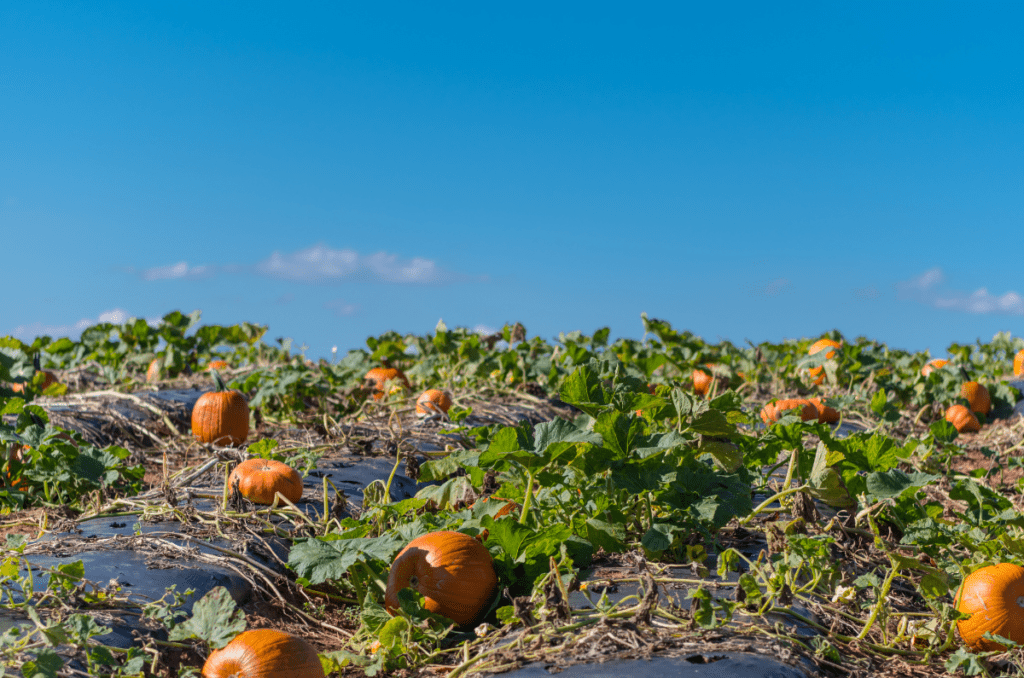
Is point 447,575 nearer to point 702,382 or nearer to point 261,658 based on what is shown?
point 261,658

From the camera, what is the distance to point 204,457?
6.41 meters

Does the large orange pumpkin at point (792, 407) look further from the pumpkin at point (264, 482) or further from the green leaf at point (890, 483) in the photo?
the pumpkin at point (264, 482)

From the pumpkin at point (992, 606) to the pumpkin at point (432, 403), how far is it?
12.5 feet

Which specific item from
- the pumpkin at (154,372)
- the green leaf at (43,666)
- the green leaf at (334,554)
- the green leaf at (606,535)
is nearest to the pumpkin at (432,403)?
the green leaf at (334,554)

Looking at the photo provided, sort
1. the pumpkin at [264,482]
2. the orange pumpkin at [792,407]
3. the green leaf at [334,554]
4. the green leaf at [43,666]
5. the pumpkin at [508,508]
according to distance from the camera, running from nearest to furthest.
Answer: the green leaf at [43,666] → the green leaf at [334,554] → the pumpkin at [508,508] → the pumpkin at [264,482] → the orange pumpkin at [792,407]

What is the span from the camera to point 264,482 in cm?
448

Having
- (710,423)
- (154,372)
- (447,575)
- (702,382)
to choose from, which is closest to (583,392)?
(710,423)


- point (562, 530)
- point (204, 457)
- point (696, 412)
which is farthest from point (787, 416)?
point (204, 457)

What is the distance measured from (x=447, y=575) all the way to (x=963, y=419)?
23.1ft

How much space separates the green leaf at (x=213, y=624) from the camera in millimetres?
2732

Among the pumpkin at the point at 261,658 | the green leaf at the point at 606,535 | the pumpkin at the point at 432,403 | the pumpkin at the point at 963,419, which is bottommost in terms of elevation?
the pumpkin at the point at 963,419

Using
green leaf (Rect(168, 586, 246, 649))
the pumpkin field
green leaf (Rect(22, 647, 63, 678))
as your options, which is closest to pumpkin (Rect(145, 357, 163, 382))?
the pumpkin field

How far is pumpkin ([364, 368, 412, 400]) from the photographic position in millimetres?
8055

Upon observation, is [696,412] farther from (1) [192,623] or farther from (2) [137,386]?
(2) [137,386]
